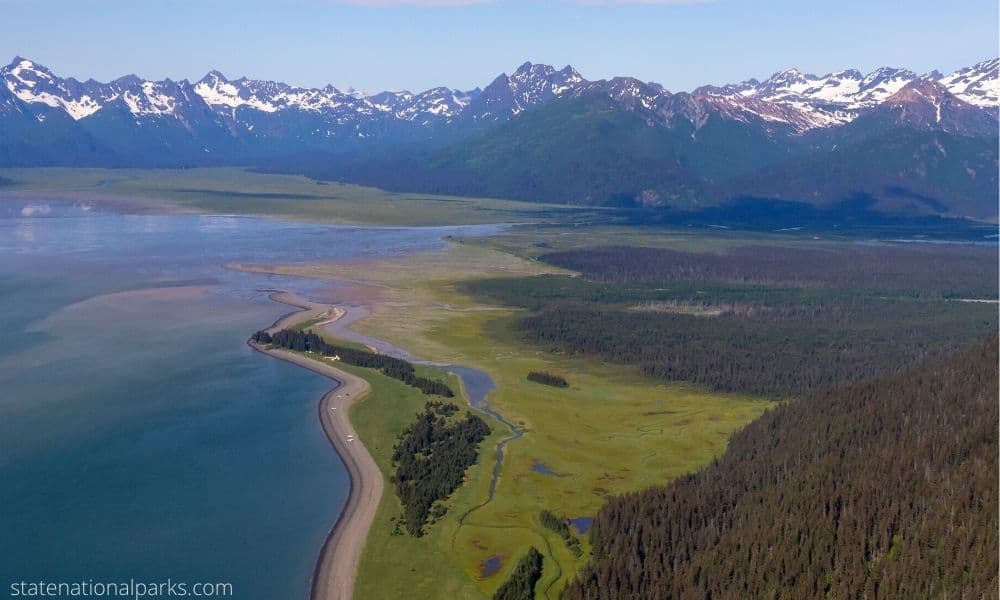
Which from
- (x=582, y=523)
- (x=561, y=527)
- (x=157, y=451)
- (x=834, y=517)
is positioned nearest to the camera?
(x=834, y=517)

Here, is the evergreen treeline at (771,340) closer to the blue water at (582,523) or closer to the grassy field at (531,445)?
the grassy field at (531,445)

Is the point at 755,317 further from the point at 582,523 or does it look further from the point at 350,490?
the point at 350,490

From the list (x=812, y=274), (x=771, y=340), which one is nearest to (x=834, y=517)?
(x=771, y=340)

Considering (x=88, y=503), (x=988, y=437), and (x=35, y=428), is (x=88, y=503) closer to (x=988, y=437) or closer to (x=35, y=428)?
(x=35, y=428)

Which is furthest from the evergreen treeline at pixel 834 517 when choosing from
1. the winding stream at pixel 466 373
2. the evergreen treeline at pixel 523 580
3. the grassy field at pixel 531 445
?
the winding stream at pixel 466 373

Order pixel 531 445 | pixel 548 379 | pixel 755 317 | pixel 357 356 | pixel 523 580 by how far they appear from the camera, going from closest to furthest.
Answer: pixel 523 580, pixel 531 445, pixel 548 379, pixel 357 356, pixel 755 317

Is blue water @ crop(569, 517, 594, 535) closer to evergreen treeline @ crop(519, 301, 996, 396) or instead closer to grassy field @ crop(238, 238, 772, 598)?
grassy field @ crop(238, 238, 772, 598)
